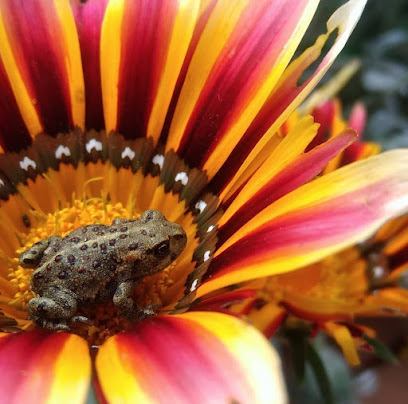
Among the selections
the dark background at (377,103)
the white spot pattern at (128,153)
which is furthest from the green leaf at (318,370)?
the dark background at (377,103)

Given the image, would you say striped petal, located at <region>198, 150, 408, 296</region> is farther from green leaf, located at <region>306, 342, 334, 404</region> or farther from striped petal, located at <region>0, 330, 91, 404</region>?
green leaf, located at <region>306, 342, 334, 404</region>

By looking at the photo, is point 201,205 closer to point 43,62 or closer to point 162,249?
point 162,249

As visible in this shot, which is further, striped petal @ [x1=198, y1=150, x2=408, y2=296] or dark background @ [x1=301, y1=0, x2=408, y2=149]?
dark background @ [x1=301, y1=0, x2=408, y2=149]

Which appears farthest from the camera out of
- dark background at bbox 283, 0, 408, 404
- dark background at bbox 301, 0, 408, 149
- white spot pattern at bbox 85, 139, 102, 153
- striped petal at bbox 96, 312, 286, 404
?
dark background at bbox 301, 0, 408, 149

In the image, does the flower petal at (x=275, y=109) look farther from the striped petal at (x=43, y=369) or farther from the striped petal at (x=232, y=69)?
the striped petal at (x=43, y=369)

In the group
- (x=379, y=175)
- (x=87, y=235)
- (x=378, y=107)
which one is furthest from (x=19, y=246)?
(x=378, y=107)

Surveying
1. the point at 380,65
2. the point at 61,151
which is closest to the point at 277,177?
the point at 61,151

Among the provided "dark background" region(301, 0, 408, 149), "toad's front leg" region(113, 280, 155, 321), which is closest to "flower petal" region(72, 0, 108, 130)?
"toad's front leg" region(113, 280, 155, 321)
